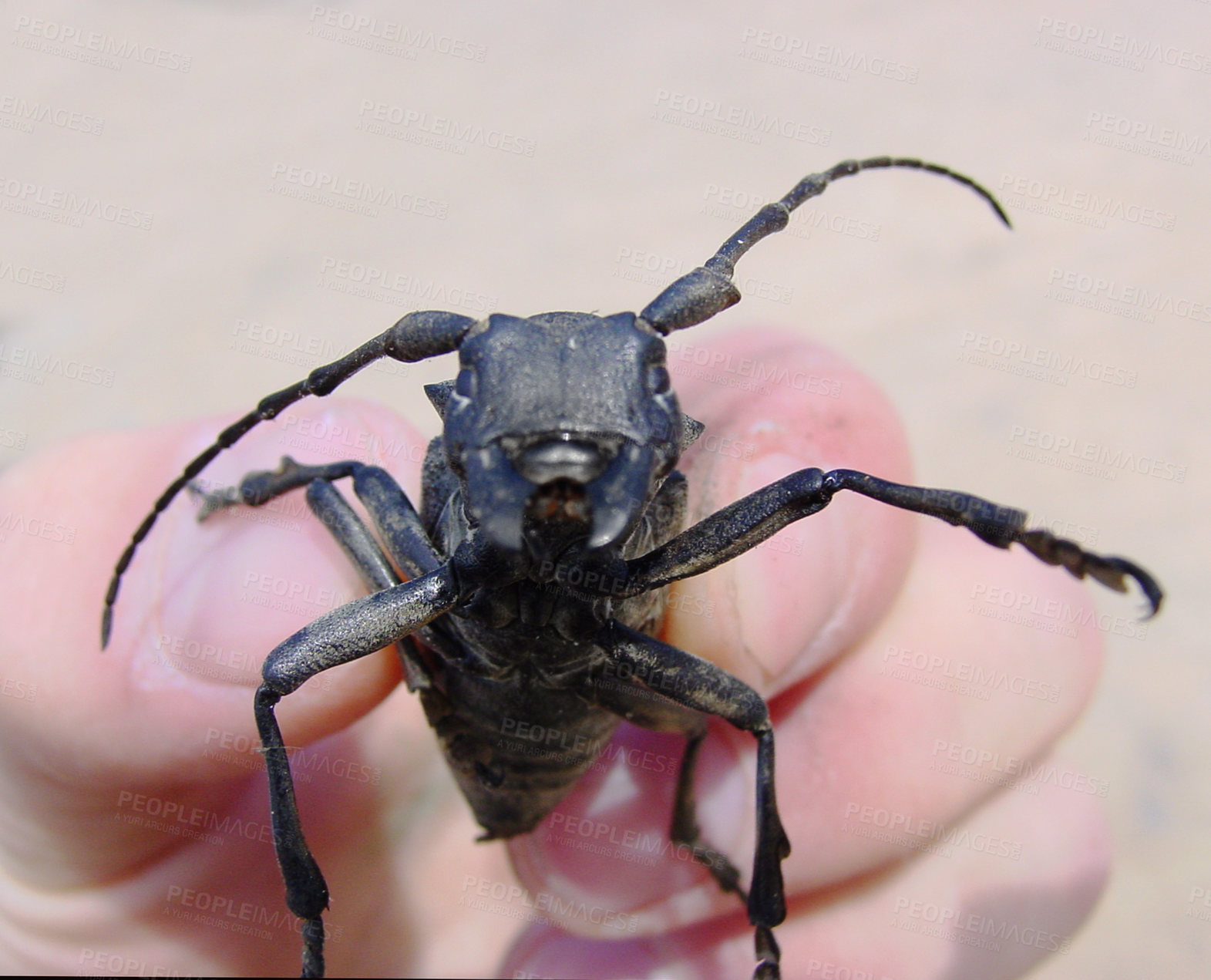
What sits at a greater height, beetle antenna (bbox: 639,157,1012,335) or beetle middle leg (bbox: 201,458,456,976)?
beetle antenna (bbox: 639,157,1012,335)

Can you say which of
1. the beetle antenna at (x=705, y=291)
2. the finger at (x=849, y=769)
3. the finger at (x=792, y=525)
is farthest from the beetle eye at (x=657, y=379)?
the finger at (x=849, y=769)

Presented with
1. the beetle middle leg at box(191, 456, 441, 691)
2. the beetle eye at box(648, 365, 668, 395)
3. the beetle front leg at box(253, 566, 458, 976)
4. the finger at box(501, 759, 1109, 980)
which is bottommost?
the finger at box(501, 759, 1109, 980)

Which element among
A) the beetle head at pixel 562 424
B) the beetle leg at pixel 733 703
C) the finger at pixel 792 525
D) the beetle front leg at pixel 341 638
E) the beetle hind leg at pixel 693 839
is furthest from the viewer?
the beetle hind leg at pixel 693 839

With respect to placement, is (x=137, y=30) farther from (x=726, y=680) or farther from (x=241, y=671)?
(x=726, y=680)

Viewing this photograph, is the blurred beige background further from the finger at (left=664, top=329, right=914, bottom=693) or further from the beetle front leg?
the beetle front leg

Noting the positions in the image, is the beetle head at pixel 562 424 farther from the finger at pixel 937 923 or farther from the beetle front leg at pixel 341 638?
the finger at pixel 937 923

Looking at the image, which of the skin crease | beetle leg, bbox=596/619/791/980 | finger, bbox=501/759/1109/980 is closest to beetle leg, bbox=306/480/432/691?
the skin crease

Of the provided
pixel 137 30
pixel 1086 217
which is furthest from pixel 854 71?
pixel 137 30
